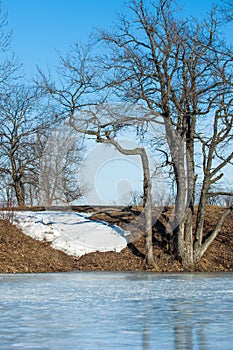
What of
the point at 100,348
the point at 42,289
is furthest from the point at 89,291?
the point at 100,348

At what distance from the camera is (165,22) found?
2098 cm

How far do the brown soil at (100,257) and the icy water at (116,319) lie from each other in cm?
924

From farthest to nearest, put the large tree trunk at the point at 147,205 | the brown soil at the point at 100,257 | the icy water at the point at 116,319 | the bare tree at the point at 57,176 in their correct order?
1. the bare tree at the point at 57,176
2. the large tree trunk at the point at 147,205
3. the brown soil at the point at 100,257
4. the icy water at the point at 116,319

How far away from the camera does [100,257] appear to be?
71.9 ft

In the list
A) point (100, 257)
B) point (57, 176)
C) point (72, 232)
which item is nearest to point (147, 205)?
point (100, 257)

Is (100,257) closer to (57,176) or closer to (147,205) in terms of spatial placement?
(147,205)

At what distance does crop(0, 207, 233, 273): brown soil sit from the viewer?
2048 centimetres

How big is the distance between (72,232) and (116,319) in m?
16.9

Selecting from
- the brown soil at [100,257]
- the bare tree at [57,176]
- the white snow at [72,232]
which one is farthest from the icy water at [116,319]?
the bare tree at [57,176]

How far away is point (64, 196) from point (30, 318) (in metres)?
30.6

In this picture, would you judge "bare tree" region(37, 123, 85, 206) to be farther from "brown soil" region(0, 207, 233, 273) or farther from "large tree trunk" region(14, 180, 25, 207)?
"brown soil" region(0, 207, 233, 273)

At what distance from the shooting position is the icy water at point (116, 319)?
17.3 feet

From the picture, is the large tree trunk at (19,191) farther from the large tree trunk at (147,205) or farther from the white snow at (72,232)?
the large tree trunk at (147,205)

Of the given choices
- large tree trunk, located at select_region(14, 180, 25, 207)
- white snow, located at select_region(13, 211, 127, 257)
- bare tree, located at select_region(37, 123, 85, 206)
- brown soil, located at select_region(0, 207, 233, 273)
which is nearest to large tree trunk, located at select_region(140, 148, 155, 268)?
brown soil, located at select_region(0, 207, 233, 273)
